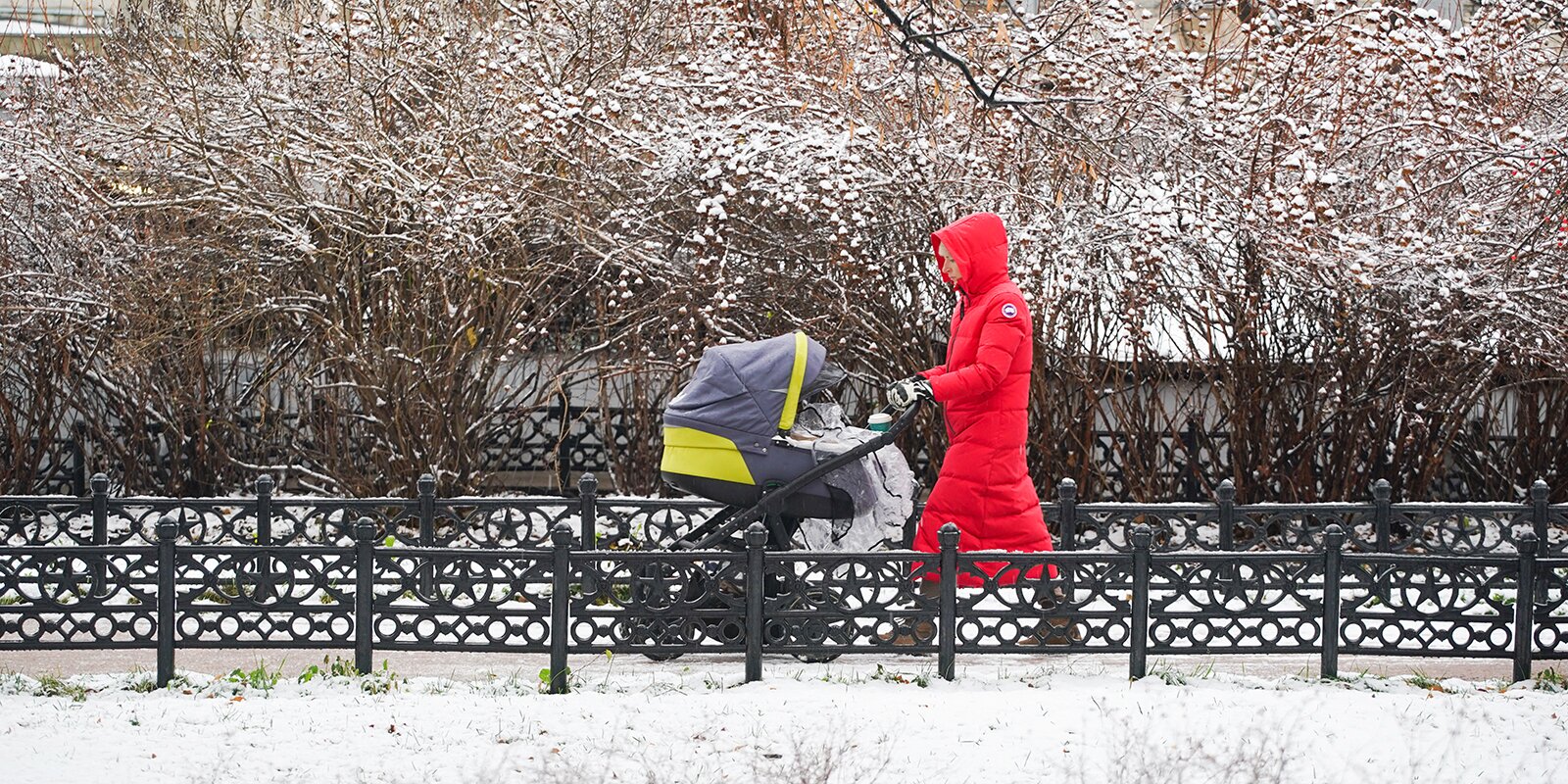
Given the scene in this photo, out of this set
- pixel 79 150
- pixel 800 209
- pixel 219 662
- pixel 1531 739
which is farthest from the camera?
pixel 79 150

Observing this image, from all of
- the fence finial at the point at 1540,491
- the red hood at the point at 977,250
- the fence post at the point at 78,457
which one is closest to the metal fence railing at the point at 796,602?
the red hood at the point at 977,250

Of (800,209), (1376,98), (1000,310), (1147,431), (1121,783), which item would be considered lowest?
(1121,783)

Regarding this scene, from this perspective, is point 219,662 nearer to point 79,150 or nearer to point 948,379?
point 948,379

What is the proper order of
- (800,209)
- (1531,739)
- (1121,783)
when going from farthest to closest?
(800,209) < (1531,739) < (1121,783)

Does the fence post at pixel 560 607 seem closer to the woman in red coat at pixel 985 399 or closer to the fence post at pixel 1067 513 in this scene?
the woman in red coat at pixel 985 399

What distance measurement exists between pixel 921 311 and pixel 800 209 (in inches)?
42.9

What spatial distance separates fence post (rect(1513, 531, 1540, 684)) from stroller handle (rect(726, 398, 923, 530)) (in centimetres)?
233

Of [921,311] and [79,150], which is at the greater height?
[79,150]

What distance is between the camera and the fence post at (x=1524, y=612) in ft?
19.8

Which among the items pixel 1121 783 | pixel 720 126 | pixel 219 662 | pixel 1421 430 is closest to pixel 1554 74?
pixel 1421 430

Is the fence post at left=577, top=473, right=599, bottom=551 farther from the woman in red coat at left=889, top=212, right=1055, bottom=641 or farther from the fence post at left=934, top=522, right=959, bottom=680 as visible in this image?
the fence post at left=934, top=522, right=959, bottom=680

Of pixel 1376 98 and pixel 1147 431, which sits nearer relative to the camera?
pixel 1376 98

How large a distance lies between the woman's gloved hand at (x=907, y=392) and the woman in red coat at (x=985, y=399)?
2.0 inches

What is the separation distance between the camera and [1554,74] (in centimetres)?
936
